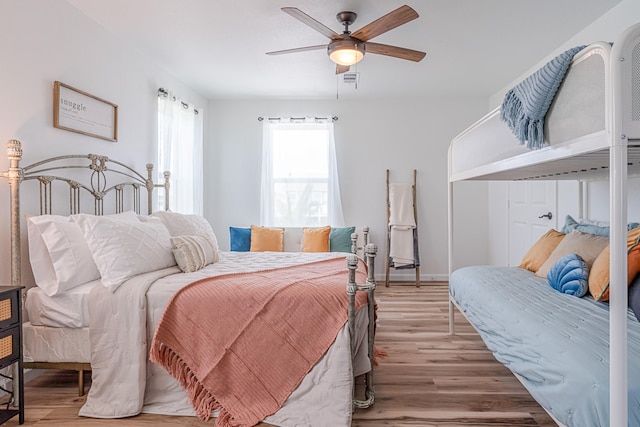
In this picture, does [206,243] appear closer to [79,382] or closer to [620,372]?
[79,382]

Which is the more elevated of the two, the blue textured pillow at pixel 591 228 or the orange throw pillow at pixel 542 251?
the blue textured pillow at pixel 591 228

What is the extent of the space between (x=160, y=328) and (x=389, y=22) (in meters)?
2.23

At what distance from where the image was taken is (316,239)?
4742 millimetres

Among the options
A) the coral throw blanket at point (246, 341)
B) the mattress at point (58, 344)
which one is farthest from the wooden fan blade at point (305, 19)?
the mattress at point (58, 344)

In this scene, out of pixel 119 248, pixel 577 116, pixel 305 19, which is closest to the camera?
pixel 577 116

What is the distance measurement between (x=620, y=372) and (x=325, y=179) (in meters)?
4.32

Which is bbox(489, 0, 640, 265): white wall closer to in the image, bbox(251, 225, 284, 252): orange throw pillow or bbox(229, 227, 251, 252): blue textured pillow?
bbox(251, 225, 284, 252): orange throw pillow

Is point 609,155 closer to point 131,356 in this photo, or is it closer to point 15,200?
point 131,356

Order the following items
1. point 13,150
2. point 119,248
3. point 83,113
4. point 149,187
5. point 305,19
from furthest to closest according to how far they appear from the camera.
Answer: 1. point 149,187
2. point 83,113
3. point 305,19
4. point 119,248
5. point 13,150

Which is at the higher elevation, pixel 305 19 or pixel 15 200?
pixel 305 19

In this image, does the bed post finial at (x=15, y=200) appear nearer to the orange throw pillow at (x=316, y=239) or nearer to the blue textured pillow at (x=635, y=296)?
the orange throw pillow at (x=316, y=239)

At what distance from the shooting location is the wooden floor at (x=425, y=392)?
1984 mm

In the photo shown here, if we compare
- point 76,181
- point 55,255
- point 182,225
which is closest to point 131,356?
point 55,255

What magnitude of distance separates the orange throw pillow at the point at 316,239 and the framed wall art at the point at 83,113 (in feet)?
7.79
